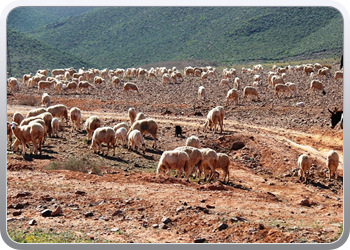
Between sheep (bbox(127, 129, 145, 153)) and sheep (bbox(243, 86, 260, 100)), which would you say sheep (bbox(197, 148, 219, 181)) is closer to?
sheep (bbox(127, 129, 145, 153))

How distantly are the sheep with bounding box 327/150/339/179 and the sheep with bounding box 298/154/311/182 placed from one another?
90cm

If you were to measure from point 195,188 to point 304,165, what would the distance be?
560 centimetres

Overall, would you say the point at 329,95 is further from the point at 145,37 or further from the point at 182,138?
the point at 145,37

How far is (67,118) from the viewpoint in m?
24.5

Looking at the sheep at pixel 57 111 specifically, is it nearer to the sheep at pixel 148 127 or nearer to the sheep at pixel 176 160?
the sheep at pixel 148 127

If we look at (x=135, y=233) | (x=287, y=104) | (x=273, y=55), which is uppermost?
(x=273, y=55)

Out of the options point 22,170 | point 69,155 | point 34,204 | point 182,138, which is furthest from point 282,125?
point 34,204

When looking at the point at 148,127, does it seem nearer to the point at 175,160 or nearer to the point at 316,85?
the point at 175,160

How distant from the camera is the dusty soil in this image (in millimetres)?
9648

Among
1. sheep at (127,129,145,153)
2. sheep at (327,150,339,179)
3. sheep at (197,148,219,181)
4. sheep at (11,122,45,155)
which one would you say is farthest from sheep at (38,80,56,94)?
→ sheep at (327,150,339,179)

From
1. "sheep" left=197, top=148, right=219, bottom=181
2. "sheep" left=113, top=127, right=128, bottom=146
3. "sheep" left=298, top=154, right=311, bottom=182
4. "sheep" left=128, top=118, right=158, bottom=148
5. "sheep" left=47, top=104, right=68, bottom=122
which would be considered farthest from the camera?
"sheep" left=47, top=104, right=68, bottom=122

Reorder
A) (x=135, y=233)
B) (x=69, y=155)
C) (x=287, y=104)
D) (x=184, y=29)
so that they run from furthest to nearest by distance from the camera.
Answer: (x=184, y=29), (x=287, y=104), (x=69, y=155), (x=135, y=233)

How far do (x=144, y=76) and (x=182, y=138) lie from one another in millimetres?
35362

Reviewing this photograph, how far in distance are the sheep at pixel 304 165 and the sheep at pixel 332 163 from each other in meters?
0.90
